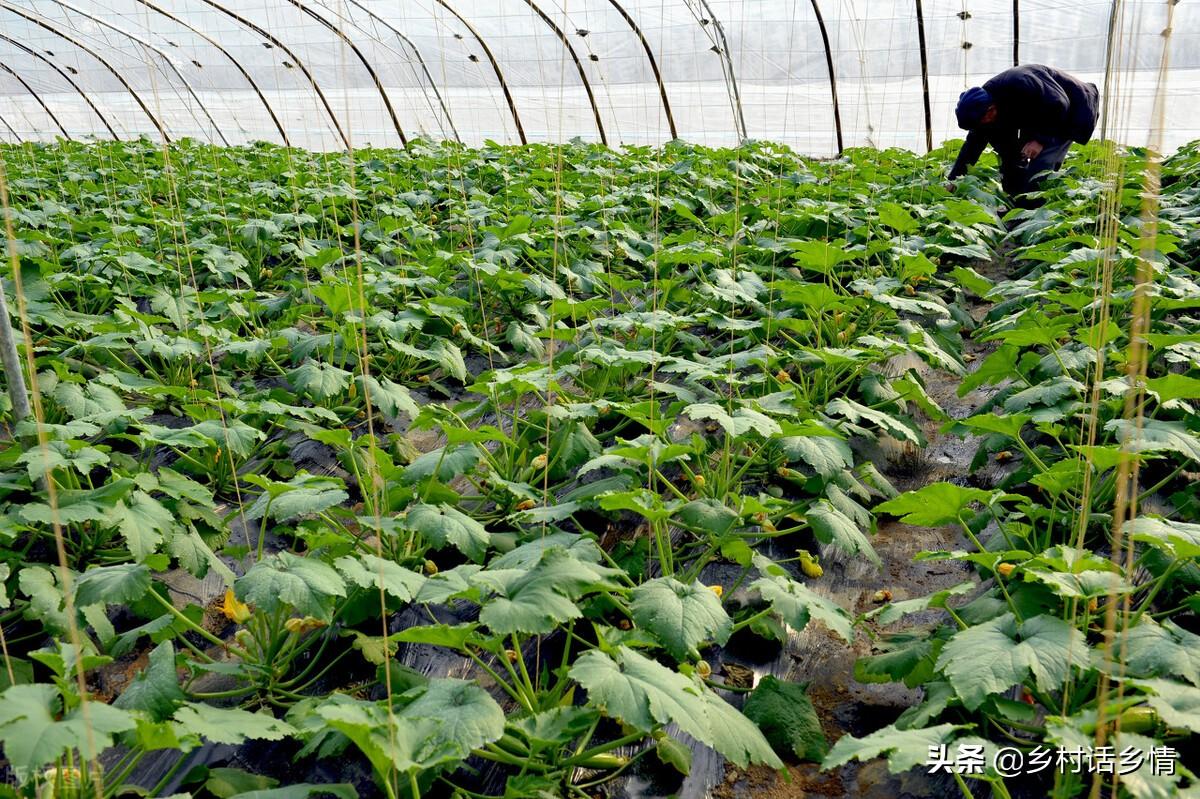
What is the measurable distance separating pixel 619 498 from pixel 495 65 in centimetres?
1113

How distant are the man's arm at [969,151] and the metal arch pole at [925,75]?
3.46 m

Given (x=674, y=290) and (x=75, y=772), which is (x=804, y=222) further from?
(x=75, y=772)

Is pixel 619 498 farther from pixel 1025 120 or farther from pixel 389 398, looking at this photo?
pixel 1025 120

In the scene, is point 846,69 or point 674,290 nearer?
point 674,290

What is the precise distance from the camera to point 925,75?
403 inches

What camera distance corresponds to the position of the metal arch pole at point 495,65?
11602 millimetres

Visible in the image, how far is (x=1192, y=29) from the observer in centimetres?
943

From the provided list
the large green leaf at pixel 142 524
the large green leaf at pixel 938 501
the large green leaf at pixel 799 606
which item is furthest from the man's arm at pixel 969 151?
the large green leaf at pixel 142 524

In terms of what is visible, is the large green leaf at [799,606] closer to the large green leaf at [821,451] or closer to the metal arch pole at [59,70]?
the large green leaf at [821,451]

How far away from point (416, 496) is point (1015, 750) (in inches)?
64.2

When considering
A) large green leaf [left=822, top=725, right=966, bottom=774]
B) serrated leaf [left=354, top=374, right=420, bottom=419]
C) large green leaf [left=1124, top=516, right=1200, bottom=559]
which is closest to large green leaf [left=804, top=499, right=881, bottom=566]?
large green leaf [left=1124, top=516, right=1200, bottom=559]

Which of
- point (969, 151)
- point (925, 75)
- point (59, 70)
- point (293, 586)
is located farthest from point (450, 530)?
point (59, 70)

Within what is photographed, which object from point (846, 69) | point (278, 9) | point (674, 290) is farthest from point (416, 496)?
point (278, 9)

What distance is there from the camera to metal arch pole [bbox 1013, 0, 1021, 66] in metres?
9.90
